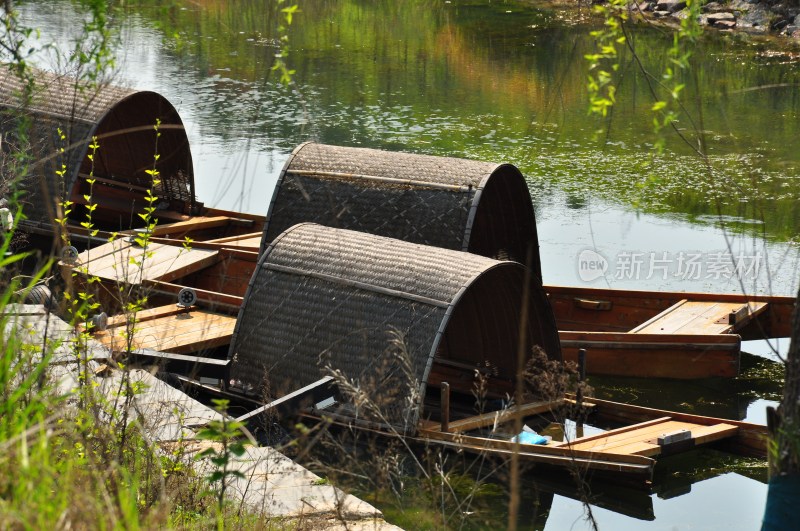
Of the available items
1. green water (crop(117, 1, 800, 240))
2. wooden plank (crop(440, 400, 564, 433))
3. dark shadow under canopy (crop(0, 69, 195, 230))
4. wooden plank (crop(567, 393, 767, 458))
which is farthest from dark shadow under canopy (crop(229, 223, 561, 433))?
dark shadow under canopy (crop(0, 69, 195, 230))

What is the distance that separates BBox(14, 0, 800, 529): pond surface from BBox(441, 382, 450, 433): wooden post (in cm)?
60

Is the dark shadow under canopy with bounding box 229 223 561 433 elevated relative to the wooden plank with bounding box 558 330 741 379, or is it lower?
elevated

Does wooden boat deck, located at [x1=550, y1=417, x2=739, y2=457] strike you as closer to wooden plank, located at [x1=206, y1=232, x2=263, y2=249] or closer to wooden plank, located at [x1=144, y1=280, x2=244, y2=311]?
wooden plank, located at [x1=144, y1=280, x2=244, y2=311]

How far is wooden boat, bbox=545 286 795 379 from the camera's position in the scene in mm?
8719

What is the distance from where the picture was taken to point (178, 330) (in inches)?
341

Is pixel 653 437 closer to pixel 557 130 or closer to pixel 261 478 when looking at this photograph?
pixel 261 478

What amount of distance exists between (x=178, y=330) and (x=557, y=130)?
944 cm

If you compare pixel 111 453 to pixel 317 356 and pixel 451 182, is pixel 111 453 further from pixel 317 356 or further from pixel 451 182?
pixel 451 182

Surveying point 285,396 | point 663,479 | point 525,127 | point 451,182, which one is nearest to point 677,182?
point 525,127

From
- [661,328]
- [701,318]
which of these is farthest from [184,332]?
[701,318]

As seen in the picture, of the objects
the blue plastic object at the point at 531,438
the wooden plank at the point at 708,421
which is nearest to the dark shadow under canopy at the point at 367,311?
the wooden plank at the point at 708,421

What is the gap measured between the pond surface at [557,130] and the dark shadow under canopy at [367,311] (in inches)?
35.6

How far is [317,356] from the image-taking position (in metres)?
7.20

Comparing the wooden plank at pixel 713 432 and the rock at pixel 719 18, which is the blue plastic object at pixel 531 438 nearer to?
the wooden plank at pixel 713 432
